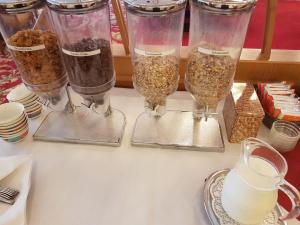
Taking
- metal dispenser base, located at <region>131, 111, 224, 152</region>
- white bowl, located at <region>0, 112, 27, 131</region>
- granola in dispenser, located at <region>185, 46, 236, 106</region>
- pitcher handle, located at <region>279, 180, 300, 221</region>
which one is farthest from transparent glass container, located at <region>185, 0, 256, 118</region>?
white bowl, located at <region>0, 112, 27, 131</region>

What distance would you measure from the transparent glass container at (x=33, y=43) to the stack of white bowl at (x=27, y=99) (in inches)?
4.7

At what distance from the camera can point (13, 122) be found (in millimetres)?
630

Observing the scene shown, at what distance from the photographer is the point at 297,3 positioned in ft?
4.67

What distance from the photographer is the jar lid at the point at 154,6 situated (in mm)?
474

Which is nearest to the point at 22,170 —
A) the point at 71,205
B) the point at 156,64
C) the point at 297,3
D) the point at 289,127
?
the point at 71,205

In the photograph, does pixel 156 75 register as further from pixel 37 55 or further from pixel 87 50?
pixel 37 55

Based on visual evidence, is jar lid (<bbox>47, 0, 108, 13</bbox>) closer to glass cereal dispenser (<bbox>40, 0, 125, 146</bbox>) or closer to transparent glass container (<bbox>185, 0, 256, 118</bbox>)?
glass cereal dispenser (<bbox>40, 0, 125, 146</bbox>)

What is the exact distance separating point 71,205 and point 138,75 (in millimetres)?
327

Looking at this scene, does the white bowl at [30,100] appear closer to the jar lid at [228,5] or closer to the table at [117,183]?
the table at [117,183]

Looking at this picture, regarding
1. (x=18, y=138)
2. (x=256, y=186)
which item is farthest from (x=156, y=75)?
(x=18, y=138)

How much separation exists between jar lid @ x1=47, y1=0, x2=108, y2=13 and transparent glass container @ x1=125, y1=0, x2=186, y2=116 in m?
0.07

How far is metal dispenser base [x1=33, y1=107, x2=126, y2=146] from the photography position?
692mm

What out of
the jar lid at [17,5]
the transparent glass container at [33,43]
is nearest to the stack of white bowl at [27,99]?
the transparent glass container at [33,43]

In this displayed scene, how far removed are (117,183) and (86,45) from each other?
1.06 feet
